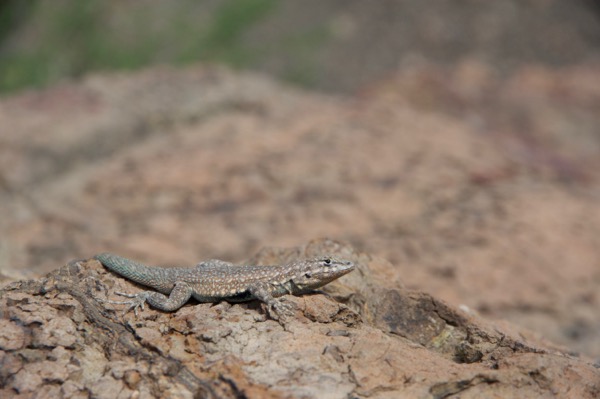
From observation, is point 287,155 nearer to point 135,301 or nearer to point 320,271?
point 320,271

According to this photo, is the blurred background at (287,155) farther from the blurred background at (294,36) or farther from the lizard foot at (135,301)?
the lizard foot at (135,301)

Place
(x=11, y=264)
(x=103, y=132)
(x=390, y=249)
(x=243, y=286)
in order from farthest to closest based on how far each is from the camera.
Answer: (x=103, y=132), (x=390, y=249), (x=11, y=264), (x=243, y=286)

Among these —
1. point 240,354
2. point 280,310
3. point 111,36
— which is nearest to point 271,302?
point 280,310

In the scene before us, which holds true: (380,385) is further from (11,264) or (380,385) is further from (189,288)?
(11,264)

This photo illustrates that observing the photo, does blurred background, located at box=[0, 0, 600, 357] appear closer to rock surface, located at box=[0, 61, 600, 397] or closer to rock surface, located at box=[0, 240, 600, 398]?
rock surface, located at box=[0, 61, 600, 397]

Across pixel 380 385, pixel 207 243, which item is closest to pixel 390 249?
pixel 207 243

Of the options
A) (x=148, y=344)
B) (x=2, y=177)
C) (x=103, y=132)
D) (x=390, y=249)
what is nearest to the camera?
(x=148, y=344)

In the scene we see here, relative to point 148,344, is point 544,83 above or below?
above
